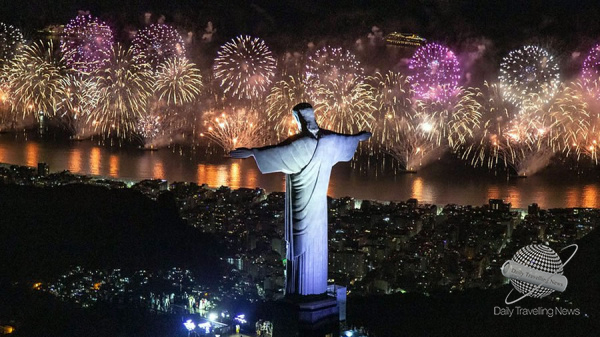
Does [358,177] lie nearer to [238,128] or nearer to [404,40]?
[238,128]

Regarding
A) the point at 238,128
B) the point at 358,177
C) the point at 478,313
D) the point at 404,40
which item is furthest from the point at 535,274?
the point at 404,40

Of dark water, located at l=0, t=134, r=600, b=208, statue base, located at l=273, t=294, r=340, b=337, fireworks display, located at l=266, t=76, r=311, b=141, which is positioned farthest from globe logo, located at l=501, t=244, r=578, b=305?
fireworks display, located at l=266, t=76, r=311, b=141

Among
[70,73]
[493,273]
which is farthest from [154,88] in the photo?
[493,273]

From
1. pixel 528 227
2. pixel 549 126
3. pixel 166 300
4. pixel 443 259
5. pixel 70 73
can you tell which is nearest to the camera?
pixel 166 300

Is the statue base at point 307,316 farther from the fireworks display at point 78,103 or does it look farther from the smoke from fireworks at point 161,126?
the smoke from fireworks at point 161,126

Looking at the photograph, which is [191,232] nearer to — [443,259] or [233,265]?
[233,265]

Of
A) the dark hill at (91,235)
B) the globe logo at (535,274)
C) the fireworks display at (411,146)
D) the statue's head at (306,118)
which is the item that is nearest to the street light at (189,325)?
the statue's head at (306,118)
